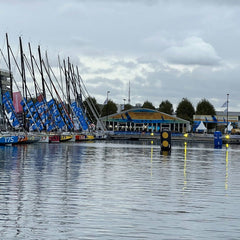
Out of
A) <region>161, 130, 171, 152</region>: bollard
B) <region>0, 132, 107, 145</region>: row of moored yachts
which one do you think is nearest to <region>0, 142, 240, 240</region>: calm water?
<region>161, 130, 171, 152</region>: bollard

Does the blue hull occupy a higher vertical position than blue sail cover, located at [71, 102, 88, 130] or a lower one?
lower

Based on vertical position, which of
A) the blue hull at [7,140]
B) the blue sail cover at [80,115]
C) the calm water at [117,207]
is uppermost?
the blue sail cover at [80,115]

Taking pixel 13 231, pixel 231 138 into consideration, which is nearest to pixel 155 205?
pixel 13 231

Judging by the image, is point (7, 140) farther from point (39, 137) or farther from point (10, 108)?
point (10, 108)

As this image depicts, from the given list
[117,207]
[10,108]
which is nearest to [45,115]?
[10,108]

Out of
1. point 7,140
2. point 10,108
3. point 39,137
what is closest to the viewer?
point 7,140

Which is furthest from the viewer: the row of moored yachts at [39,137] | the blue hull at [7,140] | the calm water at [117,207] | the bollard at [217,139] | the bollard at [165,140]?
the bollard at [217,139]

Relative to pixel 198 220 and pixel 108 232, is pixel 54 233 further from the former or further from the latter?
pixel 198 220

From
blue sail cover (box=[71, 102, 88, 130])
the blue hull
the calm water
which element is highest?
blue sail cover (box=[71, 102, 88, 130])

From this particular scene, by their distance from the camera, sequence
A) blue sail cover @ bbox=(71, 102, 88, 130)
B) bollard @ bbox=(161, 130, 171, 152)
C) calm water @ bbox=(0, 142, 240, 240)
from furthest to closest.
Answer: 1. blue sail cover @ bbox=(71, 102, 88, 130)
2. bollard @ bbox=(161, 130, 171, 152)
3. calm water @ bbox=(0, 142, 240, 240)

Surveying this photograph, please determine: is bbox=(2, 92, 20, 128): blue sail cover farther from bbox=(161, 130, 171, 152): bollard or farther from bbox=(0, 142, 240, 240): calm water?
bbox=(0, 142, 240, 240): calm water

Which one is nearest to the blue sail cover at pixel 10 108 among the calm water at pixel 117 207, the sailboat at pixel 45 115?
the sailboat at pixel 45 115

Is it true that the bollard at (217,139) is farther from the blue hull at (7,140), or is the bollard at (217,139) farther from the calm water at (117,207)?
the calm water at (117,207)

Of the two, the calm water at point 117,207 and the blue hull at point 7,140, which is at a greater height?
the blue hull at point 7,140
